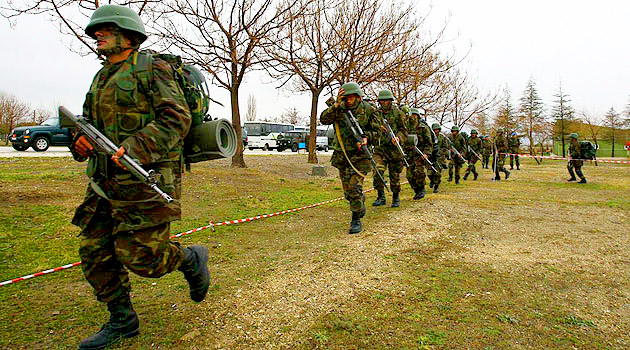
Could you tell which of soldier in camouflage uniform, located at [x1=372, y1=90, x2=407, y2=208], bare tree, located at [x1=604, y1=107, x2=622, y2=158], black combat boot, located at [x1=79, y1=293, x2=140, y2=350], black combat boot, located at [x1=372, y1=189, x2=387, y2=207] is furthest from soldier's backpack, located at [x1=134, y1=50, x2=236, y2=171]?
bare tree, located at [x1=604, y1=107, x2=622, y2=158]

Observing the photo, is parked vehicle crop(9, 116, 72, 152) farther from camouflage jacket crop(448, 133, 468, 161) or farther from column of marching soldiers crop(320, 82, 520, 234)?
column of marching soldiers crop(320, 82, 520, 234)

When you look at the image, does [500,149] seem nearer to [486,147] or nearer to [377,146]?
[486,147]

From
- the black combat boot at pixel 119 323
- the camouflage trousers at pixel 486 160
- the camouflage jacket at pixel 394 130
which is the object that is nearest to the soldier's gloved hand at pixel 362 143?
the camouflage jacket at pixel 394 130

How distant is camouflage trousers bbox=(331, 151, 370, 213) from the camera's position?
5.58 m

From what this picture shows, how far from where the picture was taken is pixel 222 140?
2.87 metres

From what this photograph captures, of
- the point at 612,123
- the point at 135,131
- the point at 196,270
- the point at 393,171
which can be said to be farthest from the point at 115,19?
the point at 612,123

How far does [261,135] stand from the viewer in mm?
39031

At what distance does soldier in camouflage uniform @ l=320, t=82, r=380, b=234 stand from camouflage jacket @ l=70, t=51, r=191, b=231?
3.19m

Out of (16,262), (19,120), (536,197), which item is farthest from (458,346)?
(19,120)

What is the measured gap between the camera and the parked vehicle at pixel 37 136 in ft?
63.2

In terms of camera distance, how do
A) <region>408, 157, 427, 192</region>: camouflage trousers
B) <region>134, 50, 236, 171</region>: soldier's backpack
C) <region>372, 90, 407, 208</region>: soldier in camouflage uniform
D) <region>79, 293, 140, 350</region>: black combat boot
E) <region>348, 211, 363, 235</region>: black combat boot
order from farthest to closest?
<region>408, 157, 427, 192</region>: camouflage trousers < <region>372, 90, 407, 208</region>: soldier in camouflage uniform < <region>348, 211, 363, 235</region>: black combat boot < <region>134, 50, 236, 171</region>: soldier's backpack < <region>79, 293, 140, 350</region>: black combat boot

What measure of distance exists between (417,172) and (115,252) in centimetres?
692

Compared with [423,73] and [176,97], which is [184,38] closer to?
[176,97]

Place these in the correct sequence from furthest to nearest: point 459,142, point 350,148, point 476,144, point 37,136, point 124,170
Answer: point 37,136, point 476,144, point 459,142, point 350,148, point 124,170
